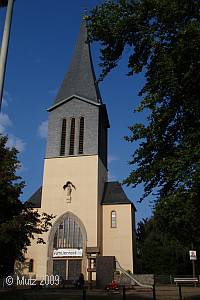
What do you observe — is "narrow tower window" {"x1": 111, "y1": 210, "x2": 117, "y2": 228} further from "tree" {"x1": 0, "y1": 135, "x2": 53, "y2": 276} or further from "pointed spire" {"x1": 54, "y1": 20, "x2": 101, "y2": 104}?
"tree" {"x1": 0, "y1": 135, "x2": 53, "y2": 276}

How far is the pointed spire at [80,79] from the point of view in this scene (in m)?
44.3

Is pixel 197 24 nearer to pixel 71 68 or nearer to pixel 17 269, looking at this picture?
pixel 17 269

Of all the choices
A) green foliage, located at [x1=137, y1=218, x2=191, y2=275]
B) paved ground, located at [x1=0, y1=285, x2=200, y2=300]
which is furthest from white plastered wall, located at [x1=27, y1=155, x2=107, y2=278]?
paved ground, located at [x1=0, y1=285, x2=200, y2=300]

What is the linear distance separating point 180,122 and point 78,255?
1074 inches

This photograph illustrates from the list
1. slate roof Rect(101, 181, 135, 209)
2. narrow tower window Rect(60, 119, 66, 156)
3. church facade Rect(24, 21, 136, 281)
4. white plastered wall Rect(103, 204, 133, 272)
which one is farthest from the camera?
narrow tower window Rect(60, 119, 66, 156)

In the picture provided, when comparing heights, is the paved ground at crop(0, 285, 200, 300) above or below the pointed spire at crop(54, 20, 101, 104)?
below

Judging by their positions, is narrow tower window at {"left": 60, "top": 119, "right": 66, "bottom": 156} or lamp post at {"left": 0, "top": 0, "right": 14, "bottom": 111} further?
narrow tower window at {"left": 60, "top": 119, "right": 66, "bottom": 156}

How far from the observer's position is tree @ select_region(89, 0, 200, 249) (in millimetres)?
11031

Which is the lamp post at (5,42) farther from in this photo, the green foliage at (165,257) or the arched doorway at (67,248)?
the green foliage at (165,257)

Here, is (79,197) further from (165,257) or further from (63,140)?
(165,257)

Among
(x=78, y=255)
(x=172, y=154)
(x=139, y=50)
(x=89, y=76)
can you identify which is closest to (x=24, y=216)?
(x=172, y=154)

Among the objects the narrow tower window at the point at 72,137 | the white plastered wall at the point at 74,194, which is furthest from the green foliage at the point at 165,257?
the narrow tower window at the point at 72,137

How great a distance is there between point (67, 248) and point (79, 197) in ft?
17.3

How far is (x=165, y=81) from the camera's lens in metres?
11.8
